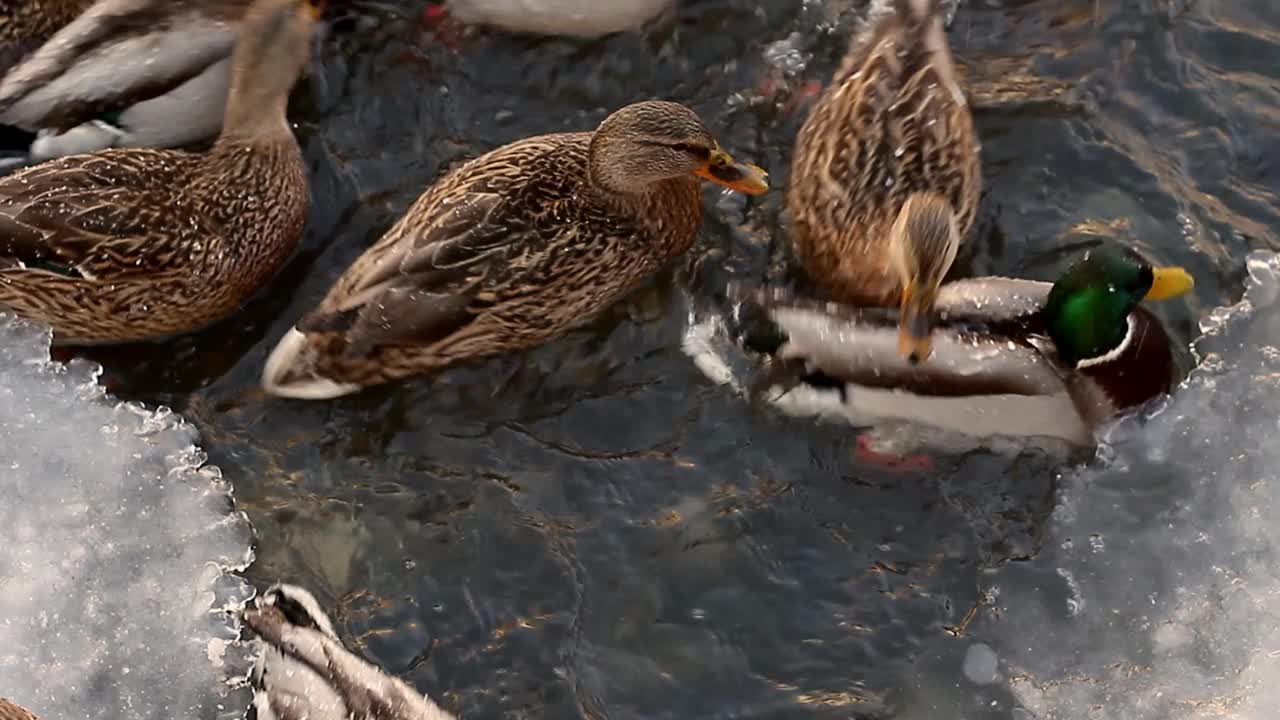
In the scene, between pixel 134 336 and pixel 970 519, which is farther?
pixel 134 336

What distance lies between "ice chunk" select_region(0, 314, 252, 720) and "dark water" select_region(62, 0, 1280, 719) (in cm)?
14

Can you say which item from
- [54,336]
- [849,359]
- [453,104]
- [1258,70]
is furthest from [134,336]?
[1258,70]

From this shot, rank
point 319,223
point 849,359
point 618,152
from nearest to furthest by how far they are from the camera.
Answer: point 849,359
point 618,152
point 319,223

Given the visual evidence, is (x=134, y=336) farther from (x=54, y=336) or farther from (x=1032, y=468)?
(x=1032, y=468)

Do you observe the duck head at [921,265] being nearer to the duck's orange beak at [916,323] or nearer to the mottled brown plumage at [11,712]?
the duck's orange beak at [916,323]

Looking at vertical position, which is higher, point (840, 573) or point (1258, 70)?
point (1258, 70)

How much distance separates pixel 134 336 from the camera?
16.5 ft

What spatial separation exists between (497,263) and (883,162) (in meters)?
1.27

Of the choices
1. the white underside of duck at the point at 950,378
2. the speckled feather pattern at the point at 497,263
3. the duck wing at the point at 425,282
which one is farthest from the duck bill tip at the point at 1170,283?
the duck wing at the point at 425,282

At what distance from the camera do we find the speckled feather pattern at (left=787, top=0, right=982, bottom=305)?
477cm

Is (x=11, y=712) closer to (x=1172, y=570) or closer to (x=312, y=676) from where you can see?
(x=312, y=676)

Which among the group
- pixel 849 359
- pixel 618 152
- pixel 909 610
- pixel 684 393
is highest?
pixel 618 152

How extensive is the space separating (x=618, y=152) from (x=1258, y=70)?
8.01 feet

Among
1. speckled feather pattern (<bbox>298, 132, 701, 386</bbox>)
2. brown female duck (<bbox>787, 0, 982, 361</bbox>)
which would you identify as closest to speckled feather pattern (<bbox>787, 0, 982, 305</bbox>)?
brown female duck (<bbox>787, 0, 982, 361</bbox>)
